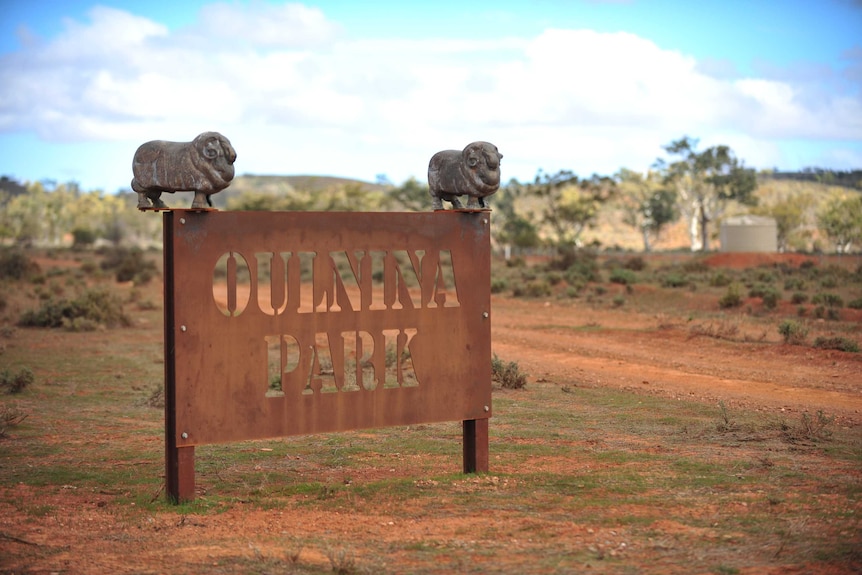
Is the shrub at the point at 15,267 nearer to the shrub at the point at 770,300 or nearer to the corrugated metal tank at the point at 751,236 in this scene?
the shrub at the point at 770,300

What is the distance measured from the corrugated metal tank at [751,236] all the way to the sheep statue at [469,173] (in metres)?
45.0

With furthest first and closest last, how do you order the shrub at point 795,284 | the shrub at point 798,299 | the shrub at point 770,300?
the shrub at point 795,284 < the shrub at point 798,299 < the shrub at point 770,300

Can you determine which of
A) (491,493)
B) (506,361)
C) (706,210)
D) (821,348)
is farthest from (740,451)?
(706,210)

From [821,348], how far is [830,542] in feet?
37.1

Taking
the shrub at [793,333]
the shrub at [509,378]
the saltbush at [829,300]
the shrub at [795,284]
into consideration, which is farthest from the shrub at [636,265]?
the shrub at [509,378]

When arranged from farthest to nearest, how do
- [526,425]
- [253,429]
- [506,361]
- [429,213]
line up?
[506,361]
[526,425]
[429,213]
[253,429]

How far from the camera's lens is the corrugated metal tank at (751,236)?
50.4 meters

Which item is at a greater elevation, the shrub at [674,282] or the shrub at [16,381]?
the shrub at [674,282]

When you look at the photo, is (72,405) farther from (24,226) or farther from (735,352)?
(24,226)

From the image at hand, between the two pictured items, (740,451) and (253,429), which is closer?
(253,429)

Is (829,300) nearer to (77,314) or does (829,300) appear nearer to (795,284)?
(795,284)

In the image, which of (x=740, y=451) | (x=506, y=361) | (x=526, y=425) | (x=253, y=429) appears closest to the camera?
(x=253, y=429)

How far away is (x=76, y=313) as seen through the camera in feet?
74.8

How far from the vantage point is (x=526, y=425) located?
10516 mm
